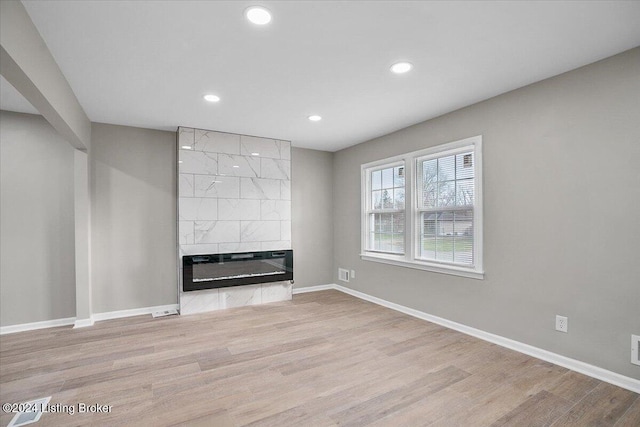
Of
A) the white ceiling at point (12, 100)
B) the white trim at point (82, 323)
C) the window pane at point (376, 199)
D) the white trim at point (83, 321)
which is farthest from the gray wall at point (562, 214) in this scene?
the white ceiling at point (12, 100)

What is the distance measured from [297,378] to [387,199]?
2.93 metres

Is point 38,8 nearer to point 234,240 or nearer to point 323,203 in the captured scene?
point 234,240

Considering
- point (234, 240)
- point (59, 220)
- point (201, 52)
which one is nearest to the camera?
point (201, 52)

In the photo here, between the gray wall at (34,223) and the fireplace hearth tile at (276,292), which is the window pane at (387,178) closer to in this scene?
the fireplace hearth tile at (276,292)

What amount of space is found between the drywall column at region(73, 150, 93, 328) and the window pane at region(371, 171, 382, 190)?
385cm

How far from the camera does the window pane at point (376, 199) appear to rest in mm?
4836

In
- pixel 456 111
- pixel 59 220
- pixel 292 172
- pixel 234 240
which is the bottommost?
pixel 234 240

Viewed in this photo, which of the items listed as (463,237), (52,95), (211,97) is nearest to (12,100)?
(52,95)

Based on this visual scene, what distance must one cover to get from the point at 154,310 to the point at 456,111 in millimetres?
4644

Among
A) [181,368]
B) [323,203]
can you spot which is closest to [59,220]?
[181,368]

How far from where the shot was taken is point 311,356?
290 centimetres

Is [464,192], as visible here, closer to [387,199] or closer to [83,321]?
[387,199]

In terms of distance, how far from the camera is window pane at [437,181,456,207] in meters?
3.66

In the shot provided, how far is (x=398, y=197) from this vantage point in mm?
4484
